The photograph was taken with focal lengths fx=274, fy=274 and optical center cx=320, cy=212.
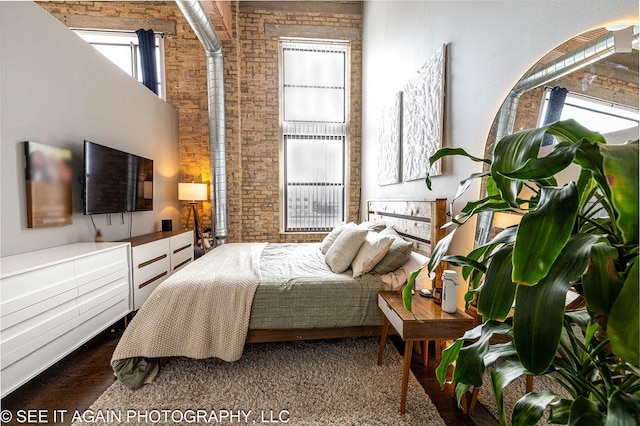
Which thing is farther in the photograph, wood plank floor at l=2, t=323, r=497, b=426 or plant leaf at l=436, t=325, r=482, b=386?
wood plank floor at l=2, t=323, r=497, b=426

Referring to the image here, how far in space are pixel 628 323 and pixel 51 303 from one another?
2.49 m

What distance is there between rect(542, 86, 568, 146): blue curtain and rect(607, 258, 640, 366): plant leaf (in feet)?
3.33

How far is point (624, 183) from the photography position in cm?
43

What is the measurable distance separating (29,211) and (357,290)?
2.52 m

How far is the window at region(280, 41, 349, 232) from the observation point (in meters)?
4.69

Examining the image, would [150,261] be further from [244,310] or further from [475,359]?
[475,359]

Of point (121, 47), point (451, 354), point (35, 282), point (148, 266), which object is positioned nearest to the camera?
point (451, 354)

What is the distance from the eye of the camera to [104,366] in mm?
1944

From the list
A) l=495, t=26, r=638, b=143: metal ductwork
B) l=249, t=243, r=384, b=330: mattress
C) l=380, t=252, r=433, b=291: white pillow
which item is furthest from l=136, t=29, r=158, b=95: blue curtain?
l=495, t=26, r=638, b=143: metal ductwork

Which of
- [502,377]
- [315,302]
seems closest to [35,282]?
[315,302]

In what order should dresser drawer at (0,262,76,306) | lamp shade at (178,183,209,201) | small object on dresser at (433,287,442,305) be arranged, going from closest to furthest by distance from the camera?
dresser drawer at (0,262,76,306) → small object on dresser at (433,287,442,305) → lamp shade at (178,183,209,201)

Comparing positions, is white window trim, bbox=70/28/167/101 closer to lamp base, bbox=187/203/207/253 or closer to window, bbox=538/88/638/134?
lamp base, bbox=187/203/207/253

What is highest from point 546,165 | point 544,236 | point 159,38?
point 159,38

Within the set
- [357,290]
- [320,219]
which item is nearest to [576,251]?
[357,290]
